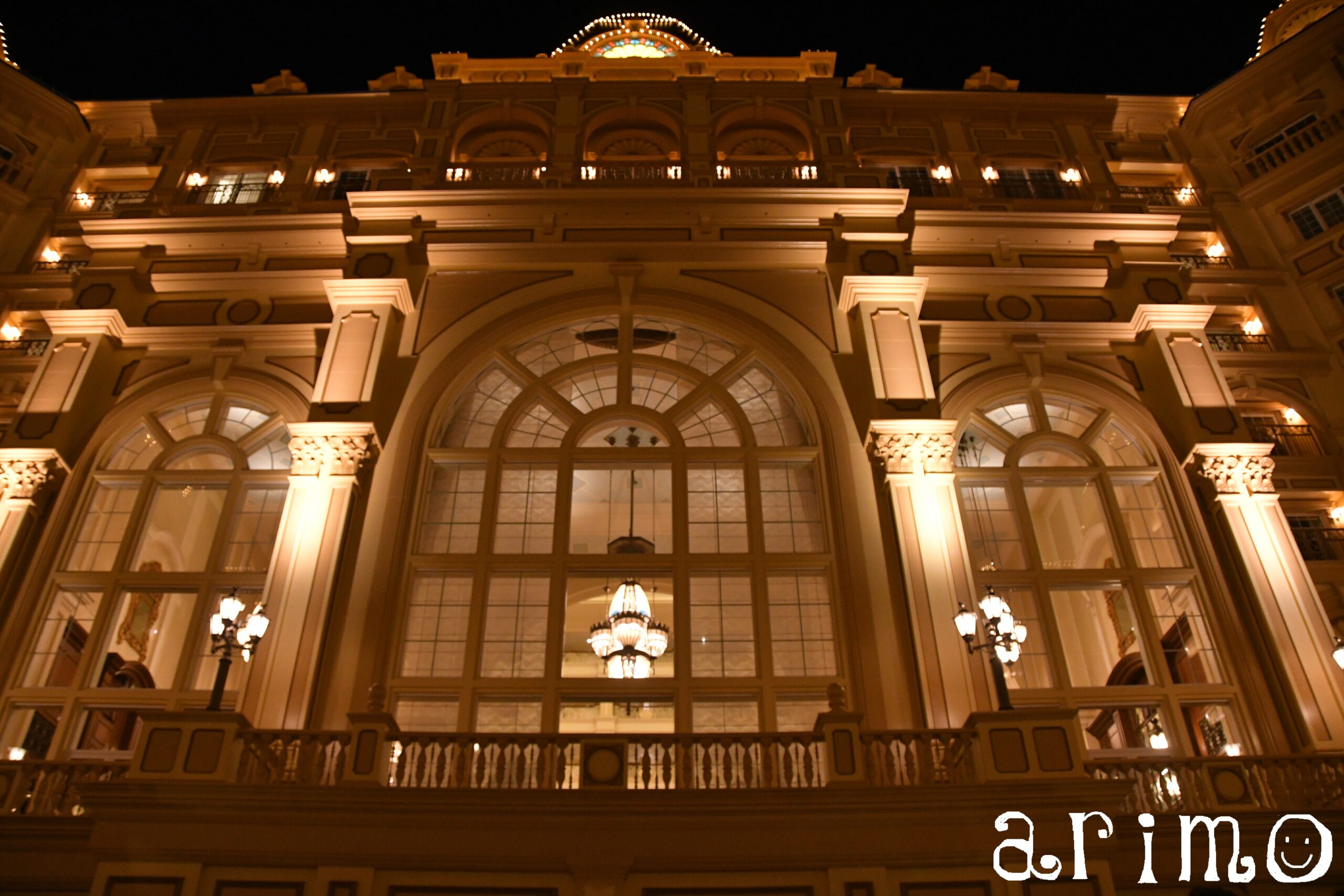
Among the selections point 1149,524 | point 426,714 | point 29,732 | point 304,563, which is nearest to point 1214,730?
point 1149,524

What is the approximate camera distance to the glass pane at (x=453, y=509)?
21062mm

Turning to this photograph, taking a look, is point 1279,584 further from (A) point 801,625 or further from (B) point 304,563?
(B) point 304,563

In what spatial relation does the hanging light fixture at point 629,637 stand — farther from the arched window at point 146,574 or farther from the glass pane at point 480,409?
the arched window at point 146,574

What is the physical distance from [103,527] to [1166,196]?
25727 millimetres

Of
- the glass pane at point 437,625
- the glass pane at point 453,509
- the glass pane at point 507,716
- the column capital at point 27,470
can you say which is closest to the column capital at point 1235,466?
the glass pane at point 507,716

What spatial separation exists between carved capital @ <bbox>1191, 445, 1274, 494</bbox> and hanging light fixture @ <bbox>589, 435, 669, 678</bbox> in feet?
33.7

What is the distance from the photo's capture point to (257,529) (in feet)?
75.4

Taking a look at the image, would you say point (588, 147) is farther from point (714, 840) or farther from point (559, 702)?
point (714, 840)

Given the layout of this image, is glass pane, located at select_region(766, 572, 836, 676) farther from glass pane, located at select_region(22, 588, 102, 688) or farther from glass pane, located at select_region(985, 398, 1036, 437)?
glass pane, located at select_region(22, 588, 102, 688)

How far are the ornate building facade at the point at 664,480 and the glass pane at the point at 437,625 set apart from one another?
0.10m

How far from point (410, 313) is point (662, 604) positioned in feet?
26.1

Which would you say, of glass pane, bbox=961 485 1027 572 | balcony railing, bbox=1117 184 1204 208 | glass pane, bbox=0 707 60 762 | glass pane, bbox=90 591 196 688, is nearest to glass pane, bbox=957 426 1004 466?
glass pane, bbox=961 485 1027 572

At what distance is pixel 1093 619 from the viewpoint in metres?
26.2

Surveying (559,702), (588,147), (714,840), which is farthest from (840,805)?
(588,147)
